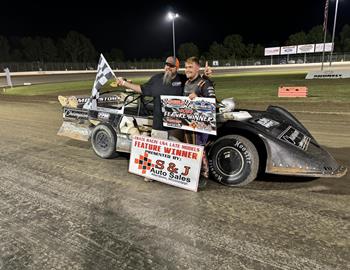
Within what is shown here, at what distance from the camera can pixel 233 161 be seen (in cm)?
375

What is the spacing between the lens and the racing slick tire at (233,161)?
3635 mm

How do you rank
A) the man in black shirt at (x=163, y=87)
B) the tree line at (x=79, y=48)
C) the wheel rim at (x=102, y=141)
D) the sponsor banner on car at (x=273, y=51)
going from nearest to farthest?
the man in black shirt at (x=163, y=87), the wheel rim at (x=102, y=141), the sponsor banner on car at (x=273, y=51), the tree line at (x=79, y=48)

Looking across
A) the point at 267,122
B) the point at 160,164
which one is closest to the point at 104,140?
the point at 160,164

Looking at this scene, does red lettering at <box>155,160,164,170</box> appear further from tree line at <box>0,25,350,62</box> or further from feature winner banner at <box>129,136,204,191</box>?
tree line at <box>0,25,350,62</box>

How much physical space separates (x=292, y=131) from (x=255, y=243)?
6.03ft

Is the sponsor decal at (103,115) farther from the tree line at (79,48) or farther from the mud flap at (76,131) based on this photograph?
the tree line at (79,48)

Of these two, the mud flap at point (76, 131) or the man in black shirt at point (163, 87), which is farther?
the mud flap at point (76, 131)

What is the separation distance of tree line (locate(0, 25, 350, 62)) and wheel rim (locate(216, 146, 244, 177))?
80.4 metres

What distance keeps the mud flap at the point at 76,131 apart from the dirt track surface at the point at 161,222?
0.83 meters

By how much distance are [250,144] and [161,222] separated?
146cm

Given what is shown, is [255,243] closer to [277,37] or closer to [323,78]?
[323,78]

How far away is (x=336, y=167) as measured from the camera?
360 centimetres

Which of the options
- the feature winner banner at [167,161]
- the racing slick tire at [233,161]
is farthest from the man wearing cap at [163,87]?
the racing slick tire at [233,161]

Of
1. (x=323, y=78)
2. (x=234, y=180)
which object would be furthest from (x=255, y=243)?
(x=323, y=78)
